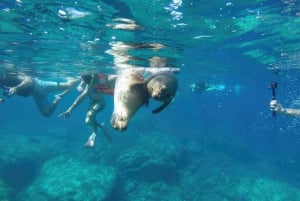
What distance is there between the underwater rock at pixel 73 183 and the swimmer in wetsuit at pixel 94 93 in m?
6.63

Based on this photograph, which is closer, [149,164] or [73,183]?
[73,183]

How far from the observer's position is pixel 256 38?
59.9 ft

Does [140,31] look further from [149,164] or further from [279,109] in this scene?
[149,164]

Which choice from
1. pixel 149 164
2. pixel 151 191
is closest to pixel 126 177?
pixel 149 164

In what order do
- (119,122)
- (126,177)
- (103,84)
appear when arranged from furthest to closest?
(126,177)
(103,84)
(119,122)

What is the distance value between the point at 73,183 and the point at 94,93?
7.66 metres

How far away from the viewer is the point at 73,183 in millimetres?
17281

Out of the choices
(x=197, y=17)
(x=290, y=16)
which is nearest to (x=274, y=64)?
(x=290, y=16)

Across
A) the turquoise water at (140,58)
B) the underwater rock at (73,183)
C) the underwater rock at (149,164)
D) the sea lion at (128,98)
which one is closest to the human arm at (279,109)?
the turquoise water at (140,58)

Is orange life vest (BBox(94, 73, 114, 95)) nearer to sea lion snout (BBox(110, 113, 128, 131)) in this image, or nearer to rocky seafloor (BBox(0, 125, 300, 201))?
sea lion snout (BBox(110, 113, 128, 131))

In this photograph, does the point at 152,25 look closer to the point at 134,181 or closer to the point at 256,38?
the point at 256,38

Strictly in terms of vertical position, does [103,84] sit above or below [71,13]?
below

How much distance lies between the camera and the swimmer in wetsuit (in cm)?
1048

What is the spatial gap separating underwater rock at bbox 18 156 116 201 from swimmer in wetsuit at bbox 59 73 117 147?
21.8 feet
